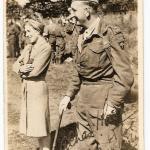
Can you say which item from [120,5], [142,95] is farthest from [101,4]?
[142,95]

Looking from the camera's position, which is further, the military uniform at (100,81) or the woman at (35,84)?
the woman at (35,84)

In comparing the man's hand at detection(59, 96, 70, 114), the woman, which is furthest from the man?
the woman

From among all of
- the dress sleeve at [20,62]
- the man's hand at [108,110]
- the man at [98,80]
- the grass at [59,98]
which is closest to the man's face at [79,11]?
the man at [98,80]

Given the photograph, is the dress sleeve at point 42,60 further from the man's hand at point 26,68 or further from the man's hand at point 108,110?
the man's hand at point 108,110

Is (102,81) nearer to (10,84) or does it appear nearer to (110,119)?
(110,119)

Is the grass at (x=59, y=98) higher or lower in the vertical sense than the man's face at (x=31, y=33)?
lower

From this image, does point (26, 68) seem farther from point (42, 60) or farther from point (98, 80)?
point (98, 80)

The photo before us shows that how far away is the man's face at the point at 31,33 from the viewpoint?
9.66ft

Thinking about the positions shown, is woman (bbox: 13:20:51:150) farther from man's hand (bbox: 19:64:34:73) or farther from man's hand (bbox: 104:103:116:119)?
man's hand (bbox: 104:103:116:119)

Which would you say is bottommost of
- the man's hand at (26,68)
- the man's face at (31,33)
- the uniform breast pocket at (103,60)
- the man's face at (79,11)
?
the man's hand at (26,68)

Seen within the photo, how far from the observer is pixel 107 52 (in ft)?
9.28

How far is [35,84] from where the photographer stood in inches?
116

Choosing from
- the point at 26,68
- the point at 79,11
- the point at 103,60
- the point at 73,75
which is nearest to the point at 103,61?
the point at 103,60

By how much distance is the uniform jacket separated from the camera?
2818mm
